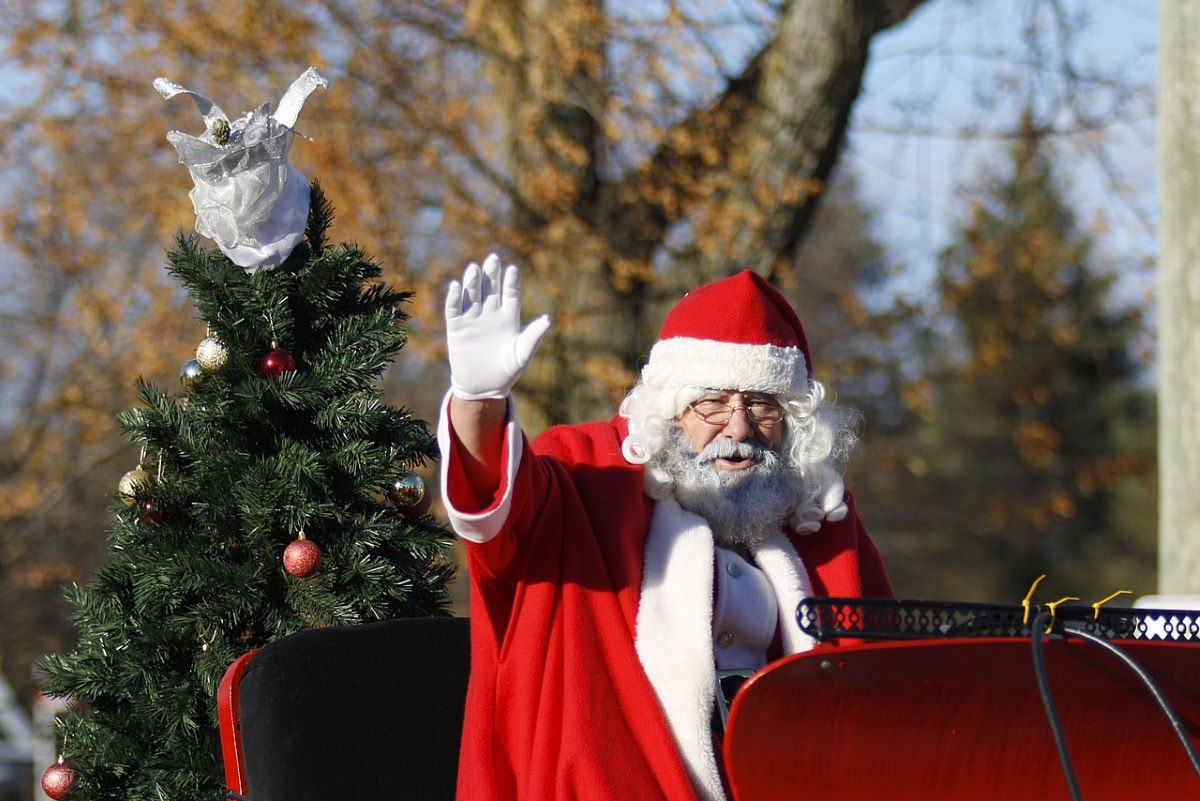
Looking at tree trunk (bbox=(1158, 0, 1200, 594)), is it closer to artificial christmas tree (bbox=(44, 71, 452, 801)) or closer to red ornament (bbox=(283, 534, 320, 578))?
artificial christmas tree (bbox=(44, 71, 452, 801))

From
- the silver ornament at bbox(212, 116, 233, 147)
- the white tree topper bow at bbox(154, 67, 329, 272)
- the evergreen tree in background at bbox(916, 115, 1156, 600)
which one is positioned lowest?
the evergreen tree in background at bbox(916, 115, 1156, 600)

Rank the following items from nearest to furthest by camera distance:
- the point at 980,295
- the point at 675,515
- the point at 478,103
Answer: the point at 675,515 → the point at 478,103 → the point at 980,295

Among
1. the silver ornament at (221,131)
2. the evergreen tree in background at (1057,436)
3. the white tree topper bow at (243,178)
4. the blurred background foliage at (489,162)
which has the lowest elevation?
the evergreen tree in background at (1057,436)

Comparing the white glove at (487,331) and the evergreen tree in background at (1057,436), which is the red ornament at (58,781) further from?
the evergreen tree in background at (1057,436)

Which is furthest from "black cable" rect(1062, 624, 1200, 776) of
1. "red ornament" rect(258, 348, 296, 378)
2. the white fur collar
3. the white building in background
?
the white building in background

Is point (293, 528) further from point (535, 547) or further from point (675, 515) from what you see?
point (675, 515)

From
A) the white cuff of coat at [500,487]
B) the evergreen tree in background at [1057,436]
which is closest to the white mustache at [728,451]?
the white cuff of coat at [500,487]

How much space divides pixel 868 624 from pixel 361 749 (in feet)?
3.81

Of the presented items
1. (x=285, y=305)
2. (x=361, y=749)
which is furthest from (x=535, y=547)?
(x=285, y=305)

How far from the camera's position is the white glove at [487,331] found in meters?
2.52

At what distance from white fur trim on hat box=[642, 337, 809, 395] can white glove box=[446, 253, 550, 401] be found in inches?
30.2

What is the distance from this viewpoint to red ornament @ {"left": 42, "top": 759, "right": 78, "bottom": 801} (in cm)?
315

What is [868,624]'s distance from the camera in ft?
6.75

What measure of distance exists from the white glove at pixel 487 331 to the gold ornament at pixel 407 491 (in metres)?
0.79
